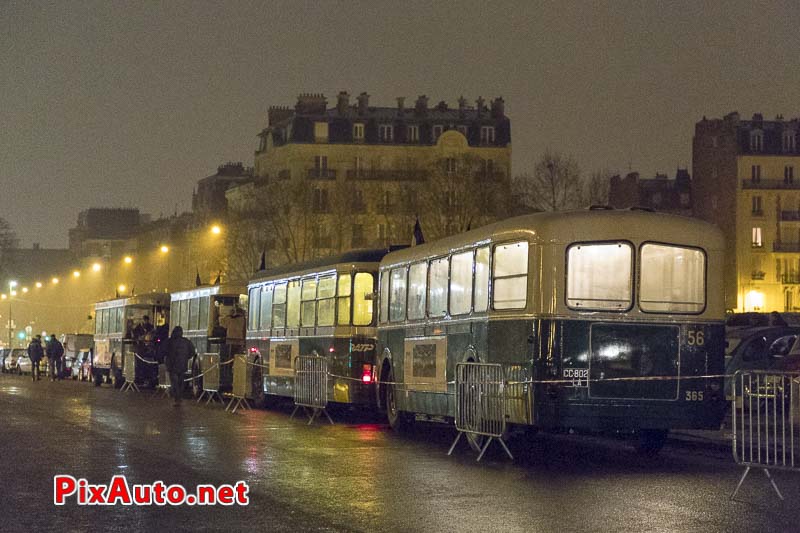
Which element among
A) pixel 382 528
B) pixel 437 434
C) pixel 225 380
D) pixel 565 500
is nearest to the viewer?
pixel 382 528

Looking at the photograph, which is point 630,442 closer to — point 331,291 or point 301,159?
point 331,291

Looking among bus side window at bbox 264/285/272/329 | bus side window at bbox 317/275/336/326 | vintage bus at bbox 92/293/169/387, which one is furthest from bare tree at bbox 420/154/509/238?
bus side window at bbox 317/275/336/326

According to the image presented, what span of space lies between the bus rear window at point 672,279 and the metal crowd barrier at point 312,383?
9.07 m

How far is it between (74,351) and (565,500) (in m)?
57.2

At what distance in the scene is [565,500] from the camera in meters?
14.8

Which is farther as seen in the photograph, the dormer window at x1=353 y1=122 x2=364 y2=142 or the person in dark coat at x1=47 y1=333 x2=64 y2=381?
the dormer window at x1=353 y1=122 x2=364 y2=142

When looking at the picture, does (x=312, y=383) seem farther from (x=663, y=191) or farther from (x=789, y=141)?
(x=663, y=191)

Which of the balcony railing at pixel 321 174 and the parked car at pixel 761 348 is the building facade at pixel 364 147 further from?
the parked car at pixel 761 348

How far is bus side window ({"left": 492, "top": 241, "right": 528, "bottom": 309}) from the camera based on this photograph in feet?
65.5

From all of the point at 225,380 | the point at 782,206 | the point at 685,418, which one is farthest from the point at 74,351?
the point at 782,206

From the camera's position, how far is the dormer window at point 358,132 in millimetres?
120562

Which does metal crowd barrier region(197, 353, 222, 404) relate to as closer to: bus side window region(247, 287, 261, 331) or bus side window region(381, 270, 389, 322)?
bus side window region(247, 287, 261, 331)

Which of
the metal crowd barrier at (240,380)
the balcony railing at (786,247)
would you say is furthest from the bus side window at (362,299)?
the balcony railing at (786,247)

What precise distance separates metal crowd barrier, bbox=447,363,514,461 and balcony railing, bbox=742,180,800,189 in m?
101
